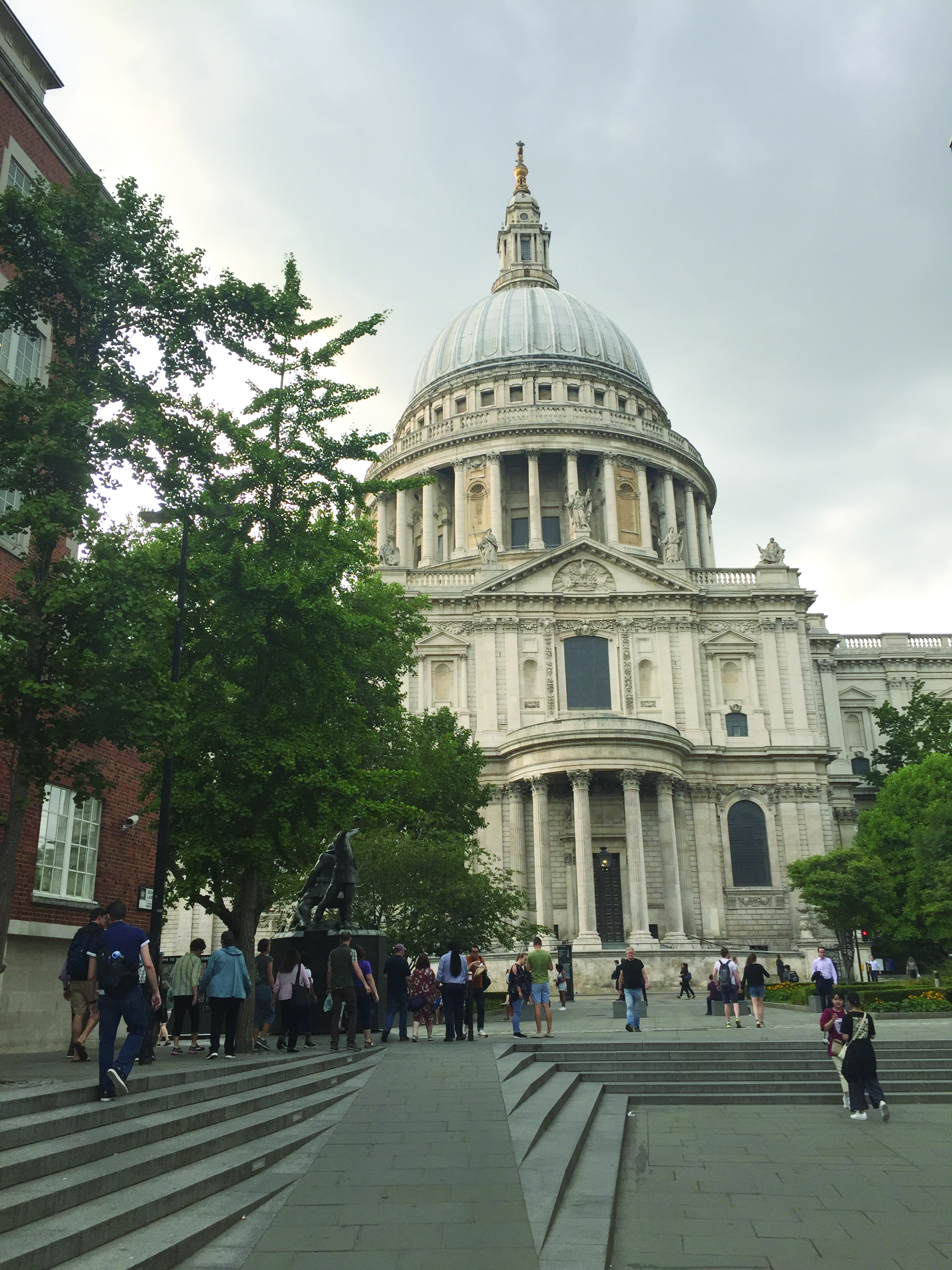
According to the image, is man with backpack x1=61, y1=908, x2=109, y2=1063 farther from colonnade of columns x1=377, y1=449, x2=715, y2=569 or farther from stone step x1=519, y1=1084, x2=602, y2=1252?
colonnade of columns x1=377, y1=449, x2=715, y2=569

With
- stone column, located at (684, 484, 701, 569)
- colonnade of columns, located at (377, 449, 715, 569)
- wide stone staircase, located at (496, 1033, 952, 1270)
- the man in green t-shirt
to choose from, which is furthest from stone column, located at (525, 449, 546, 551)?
wide stone staircase, located at (496, 1033, 952, 1270)

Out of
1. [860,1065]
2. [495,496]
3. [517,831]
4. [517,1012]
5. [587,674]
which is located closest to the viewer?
[860,1065]

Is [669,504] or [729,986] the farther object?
[669,504]

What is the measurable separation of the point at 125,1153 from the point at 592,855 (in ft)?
133

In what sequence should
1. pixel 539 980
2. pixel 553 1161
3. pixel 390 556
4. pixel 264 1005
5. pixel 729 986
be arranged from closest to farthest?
pixel 553 1161 → pixel 264 1005 → pixel 539 980 → pixel 729 986 → pixel 390 556

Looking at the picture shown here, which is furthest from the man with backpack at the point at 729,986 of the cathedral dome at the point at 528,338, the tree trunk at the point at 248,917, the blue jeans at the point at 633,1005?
the cathedral dome at the point at 528,338

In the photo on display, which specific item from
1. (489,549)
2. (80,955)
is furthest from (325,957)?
(489,549)

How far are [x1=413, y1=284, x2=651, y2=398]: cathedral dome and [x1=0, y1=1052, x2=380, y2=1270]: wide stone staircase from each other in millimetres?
70402

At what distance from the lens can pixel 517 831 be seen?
Result: 50.2 m

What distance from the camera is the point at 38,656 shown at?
13039 millimetres

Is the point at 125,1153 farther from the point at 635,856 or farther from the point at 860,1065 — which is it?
the point at 635,856

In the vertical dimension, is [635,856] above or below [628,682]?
below

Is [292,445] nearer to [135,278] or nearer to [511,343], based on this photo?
[135,278]

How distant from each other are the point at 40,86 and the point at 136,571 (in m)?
12.6
